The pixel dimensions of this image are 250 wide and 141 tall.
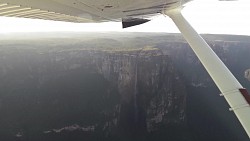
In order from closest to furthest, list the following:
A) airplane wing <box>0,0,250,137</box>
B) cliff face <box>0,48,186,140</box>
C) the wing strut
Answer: airplane wing <box>0,0,250,137</box>, the wing strut, cliff face <box>0,48,186,140</box>

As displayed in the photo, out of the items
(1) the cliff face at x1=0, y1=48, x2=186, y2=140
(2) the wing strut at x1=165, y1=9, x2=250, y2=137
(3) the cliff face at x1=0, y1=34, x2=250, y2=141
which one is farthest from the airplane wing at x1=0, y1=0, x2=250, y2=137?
(1) the cliff face at x1=0, y1=48, x2=186, y2=140

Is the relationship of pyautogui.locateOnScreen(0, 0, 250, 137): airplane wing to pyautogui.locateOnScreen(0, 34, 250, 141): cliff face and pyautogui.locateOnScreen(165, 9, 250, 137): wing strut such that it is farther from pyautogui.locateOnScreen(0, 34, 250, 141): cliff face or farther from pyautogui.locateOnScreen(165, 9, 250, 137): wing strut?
pyautogui.locateOnScreen(0, 34, 250, 141): cliff face

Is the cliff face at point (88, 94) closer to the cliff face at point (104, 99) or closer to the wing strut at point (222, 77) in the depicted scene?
the cliff face at point (104, 99)

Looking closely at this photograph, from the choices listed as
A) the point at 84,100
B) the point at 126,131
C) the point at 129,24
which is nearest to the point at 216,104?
the point at 126,131

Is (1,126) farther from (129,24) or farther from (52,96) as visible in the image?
(129,24)

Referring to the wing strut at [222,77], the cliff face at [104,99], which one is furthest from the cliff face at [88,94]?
the wing strut at [222,77]
